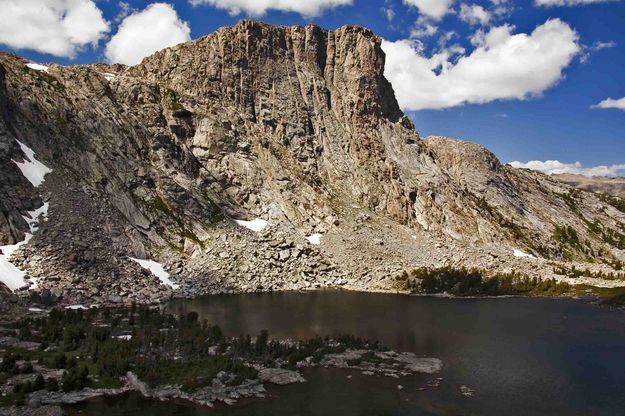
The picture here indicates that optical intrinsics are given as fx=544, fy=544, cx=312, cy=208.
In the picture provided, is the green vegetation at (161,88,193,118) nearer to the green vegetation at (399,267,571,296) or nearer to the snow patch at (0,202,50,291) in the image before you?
the snow patch at (0,202,50,291)

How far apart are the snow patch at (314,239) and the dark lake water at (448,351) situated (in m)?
20.7

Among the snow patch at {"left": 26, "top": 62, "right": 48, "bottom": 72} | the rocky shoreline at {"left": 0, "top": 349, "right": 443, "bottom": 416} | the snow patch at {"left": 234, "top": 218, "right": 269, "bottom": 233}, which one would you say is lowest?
the rocky shoreline at {"left": 0, "top": 349, "right": 443, "bottom": 416}

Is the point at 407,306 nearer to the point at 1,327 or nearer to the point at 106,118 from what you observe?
the point at 1,327

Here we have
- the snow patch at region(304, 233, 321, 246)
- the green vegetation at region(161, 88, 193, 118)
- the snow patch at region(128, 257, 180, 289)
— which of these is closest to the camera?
the snow patch at region(128, 257, 180, 289)

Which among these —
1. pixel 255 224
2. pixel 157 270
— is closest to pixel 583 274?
pixel 255 224

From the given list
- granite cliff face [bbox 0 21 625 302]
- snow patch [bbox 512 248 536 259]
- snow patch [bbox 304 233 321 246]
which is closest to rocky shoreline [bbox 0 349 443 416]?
granite cliff face [bbox 0 21 625 302]

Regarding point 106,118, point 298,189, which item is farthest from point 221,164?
point 106,118

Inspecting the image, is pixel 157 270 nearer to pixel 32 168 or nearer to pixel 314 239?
pixel 32 168

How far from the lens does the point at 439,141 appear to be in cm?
19862

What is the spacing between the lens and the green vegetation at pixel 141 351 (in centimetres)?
4609

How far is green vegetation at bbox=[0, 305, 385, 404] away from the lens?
46.1 meters

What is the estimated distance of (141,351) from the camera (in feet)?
179

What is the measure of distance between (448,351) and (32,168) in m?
82.5

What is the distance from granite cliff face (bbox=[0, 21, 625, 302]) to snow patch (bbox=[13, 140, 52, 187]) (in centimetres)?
182
